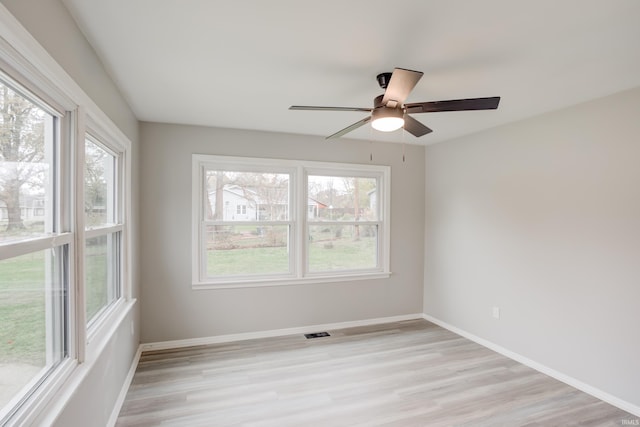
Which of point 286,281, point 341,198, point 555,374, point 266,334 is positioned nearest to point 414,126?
point 341,198

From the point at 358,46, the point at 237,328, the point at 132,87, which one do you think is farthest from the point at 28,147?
the point at 237,328

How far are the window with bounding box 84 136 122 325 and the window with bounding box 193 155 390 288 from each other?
951mm

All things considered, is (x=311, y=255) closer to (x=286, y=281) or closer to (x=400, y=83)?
(x=286, y=281)

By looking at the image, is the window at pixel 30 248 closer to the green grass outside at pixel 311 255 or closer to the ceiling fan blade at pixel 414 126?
the ceiling fan blade at pixel 414 126

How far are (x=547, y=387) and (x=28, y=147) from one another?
3869 millimetres

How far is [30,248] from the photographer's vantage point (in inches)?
49.0

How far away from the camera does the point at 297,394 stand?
→ 2.65m

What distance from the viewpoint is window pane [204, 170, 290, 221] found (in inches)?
146

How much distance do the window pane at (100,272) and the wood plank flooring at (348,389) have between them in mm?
835

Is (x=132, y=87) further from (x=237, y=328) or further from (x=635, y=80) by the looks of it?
(x=635, y=80)

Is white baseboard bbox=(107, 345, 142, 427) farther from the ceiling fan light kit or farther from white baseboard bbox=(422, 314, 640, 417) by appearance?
white baseboard bbox=(422, 314, 640, 417)

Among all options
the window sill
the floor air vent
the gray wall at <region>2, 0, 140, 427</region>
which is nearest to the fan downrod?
the gray wall at <region>2, 0, 140, 427</region>

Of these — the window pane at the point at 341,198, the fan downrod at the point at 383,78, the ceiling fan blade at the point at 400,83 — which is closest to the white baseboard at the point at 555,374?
the window pane at the point at 341,198

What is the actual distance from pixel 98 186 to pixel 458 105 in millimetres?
2436
